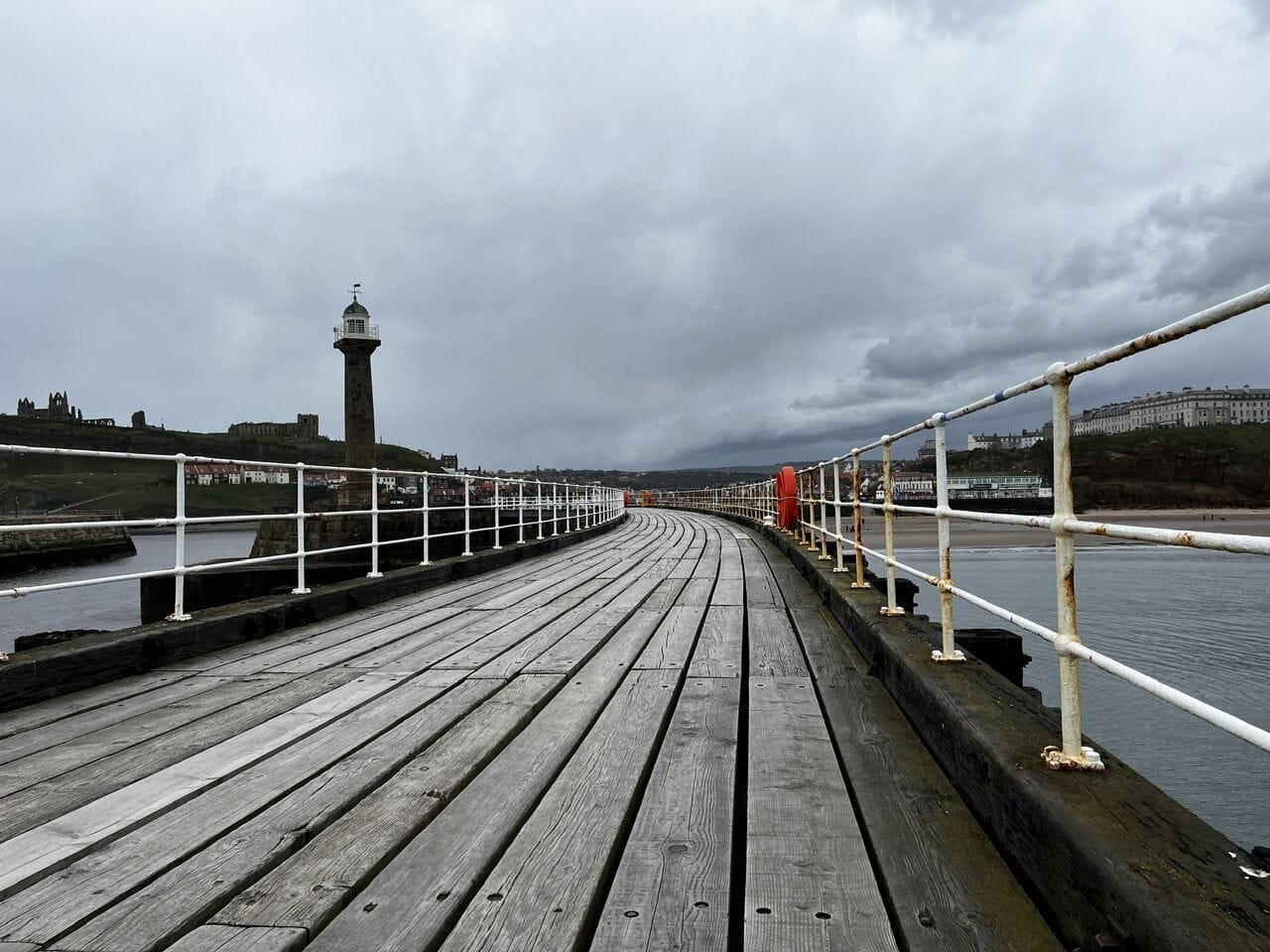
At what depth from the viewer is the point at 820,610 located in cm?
506

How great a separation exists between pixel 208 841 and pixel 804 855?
1333 millimetres

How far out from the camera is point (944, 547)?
264 centimetres

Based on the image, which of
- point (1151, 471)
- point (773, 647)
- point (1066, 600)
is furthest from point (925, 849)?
point (1151, 471)

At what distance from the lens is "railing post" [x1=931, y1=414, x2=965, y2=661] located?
2566 mm

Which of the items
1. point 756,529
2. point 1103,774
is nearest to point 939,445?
point 1103,774

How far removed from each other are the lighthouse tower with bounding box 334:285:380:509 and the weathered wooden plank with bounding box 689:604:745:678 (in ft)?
106

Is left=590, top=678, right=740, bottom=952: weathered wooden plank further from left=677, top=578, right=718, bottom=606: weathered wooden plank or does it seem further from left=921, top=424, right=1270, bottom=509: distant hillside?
left=921, top=424, right=1270, bottom=509: distant hillside

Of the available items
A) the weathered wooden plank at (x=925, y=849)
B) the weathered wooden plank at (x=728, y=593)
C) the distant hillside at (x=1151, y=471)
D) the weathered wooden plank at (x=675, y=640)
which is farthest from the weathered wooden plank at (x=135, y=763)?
the distant hillside at (x=1151, y=471)

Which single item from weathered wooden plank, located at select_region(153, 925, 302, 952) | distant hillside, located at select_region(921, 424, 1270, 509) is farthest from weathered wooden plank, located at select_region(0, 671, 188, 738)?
distant hillside, located at select_region(921, 424, 1270, 509)

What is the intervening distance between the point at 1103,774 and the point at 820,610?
11.4ft

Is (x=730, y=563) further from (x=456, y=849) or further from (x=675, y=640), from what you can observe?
(x=456, y=849)

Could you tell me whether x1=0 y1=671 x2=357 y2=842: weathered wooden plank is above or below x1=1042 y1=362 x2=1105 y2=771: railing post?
below

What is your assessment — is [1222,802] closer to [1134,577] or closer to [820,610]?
[820,610]

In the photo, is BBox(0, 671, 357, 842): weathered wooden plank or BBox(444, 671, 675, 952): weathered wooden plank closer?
BBox(444, 671, 675, 952): weathered wooden plank
